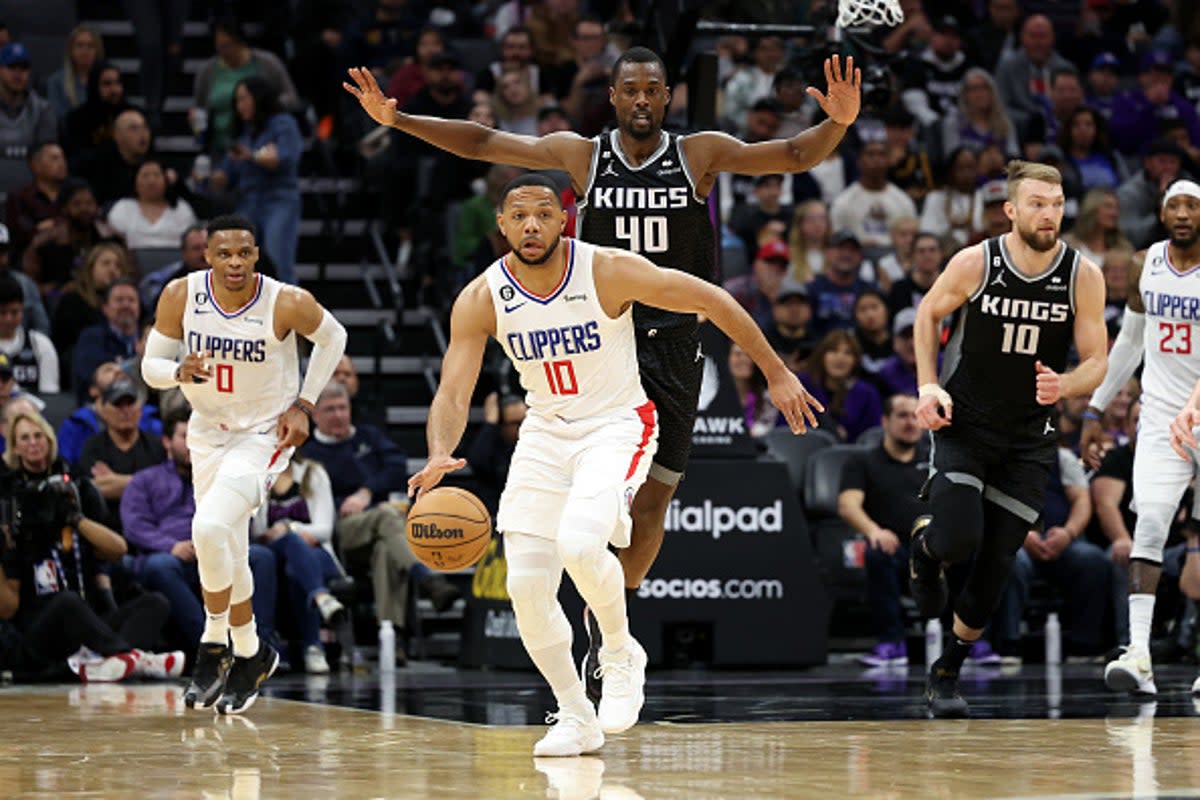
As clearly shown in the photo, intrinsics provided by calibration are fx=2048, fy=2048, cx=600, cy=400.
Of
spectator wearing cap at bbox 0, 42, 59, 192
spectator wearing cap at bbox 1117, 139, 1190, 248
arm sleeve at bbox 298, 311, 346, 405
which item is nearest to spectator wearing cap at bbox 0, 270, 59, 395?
spectator wearing cap at bbox 0, 42, 59, 192

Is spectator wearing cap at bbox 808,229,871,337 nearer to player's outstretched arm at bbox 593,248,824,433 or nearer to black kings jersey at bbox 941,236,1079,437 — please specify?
black kings jersey at bbox 941,236,1079,437

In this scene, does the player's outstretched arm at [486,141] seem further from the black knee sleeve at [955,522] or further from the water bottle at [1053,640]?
the water bottle at [1053,640]

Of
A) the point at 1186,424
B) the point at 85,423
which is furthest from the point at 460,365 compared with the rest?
the point at 85,423

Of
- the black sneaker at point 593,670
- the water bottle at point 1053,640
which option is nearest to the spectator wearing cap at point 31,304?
the black sneaker at point 593,670

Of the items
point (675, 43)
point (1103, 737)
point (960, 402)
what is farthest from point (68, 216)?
point (1103, 737)

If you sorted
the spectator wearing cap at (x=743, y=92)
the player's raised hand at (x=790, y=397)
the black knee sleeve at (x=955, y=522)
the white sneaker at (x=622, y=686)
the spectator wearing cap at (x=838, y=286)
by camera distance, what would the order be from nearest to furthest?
1. the player's raised hand at (x=790, y=397)
2. the white sneaker at (x=622, y=686)
3. the black knee sleeve at (x=955, y=522)
4. the spectator wearing cap at (x=838, y=286)
5. the spectator wearing cap at (x=743, y=92)

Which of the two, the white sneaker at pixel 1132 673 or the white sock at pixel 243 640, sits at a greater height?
the white sock at pixel 243 640

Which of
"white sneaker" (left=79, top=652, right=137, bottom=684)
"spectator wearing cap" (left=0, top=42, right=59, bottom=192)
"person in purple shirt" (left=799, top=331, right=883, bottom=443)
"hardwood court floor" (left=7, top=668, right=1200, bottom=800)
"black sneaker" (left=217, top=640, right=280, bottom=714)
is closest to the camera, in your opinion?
"hardwood court floor" (left=7, top=668, right=1200, bottom=800)

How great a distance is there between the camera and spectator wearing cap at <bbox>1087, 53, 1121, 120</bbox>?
1955 cm

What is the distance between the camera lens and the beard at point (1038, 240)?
9375mm

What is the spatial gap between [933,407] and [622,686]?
84.2 inches

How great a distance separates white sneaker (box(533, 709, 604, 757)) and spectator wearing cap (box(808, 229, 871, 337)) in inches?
345

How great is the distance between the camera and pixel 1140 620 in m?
10.6

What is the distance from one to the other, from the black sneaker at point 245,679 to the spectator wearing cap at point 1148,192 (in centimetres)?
982
